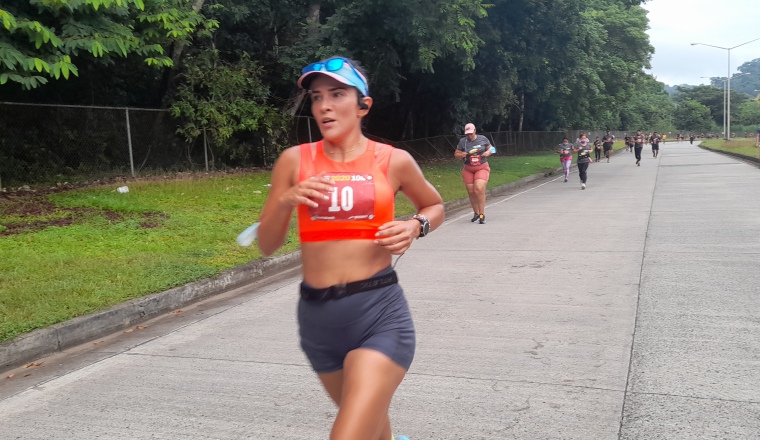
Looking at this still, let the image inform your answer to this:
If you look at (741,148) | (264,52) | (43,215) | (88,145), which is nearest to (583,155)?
(264,52)

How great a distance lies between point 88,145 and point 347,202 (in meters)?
16.4

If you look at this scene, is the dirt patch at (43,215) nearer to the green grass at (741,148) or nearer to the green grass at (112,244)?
the green grass at (112,244)

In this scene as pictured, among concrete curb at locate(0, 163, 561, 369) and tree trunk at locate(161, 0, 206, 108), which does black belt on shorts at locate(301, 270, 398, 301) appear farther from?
tree trunk at locate(161, 0, 206, 108)

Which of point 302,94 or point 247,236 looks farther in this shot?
point 302,94

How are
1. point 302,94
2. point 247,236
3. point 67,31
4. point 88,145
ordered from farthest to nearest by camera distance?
point 302,94 → point 88,145 → point 67,31 → point 247,236

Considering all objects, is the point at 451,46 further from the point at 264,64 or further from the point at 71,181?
the point at 71,181

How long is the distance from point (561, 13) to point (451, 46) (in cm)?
907

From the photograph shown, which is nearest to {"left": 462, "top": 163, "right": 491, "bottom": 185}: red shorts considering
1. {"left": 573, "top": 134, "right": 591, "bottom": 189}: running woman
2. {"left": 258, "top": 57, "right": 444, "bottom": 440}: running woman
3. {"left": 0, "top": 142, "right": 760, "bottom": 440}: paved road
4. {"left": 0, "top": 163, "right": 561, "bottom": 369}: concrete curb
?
{"left": 0, "top": 142, "right": 760, "bottom": 440}: paved road

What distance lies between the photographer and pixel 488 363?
5.15 meters

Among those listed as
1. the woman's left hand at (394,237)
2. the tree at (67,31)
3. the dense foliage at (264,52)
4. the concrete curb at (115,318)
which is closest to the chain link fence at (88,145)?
the dense foliage at (264,52)

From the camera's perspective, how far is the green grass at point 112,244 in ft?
22.0

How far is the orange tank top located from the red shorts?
35.5ft

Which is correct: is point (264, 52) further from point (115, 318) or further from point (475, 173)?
point (115, 318)

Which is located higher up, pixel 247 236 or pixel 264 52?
pixel 264 52
